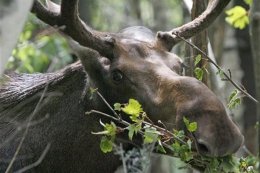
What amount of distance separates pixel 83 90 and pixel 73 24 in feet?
2.66

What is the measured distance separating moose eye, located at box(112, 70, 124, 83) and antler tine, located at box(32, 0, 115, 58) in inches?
7.6

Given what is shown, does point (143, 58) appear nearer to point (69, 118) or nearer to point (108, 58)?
point (108, 58)

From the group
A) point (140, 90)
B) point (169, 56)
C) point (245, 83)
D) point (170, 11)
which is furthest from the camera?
point (170, 11)

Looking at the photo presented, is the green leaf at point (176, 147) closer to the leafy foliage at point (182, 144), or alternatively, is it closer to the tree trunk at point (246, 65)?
the leafy foliage at point (182, 144)

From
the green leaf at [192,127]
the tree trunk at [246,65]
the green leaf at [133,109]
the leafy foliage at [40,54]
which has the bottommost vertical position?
the tree trunk at [246,65]

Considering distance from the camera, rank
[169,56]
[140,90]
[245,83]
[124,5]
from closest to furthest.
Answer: [140,90]
[169,56]
[245,83]
[124,5]

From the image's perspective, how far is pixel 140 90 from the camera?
6.27 m

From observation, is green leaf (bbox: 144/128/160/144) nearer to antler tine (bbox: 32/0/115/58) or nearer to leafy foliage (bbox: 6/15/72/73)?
antler tine (bbox: 32/0/115/58)

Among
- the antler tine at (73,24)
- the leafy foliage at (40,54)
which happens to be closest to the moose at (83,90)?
the antler tine at (73,24)

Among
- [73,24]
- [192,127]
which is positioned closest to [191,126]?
[192,127]

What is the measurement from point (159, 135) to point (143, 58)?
117 cm

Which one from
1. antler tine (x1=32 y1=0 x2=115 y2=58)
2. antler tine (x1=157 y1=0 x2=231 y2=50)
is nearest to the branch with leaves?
antler tine (x1=32 y1=0 x2=115 y2=58)

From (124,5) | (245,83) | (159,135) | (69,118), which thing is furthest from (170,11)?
(159,135)

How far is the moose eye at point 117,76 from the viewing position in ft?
21.1
